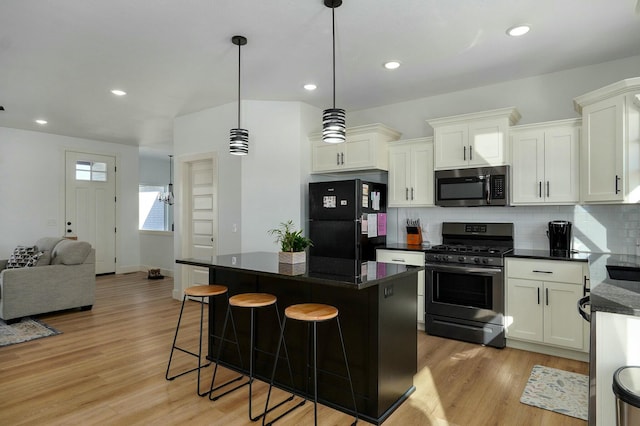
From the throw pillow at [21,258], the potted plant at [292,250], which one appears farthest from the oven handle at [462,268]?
the throw pillow at [21,258]

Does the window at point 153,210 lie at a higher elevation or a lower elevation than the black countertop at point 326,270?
higher

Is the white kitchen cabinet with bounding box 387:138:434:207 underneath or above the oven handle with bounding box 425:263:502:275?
above

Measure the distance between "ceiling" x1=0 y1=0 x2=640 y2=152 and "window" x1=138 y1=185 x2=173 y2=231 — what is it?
217 inches

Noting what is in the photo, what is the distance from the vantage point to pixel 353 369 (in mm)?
2406

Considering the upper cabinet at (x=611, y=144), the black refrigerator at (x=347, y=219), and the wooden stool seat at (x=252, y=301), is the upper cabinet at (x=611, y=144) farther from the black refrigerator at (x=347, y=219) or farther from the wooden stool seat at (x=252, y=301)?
the wooden stool seat at (x=252, y=301)

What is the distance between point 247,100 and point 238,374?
3.27 metres

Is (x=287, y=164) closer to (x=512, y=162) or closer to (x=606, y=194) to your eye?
(x=512, y=162)

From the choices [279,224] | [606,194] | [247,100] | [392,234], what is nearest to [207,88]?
[247,100]

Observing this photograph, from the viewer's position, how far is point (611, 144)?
9.93ft

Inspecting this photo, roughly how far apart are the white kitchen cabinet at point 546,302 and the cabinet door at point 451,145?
45.8 inches

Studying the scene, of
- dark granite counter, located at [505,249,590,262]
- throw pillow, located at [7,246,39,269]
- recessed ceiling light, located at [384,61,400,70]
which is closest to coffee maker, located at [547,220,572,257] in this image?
dark granite counter, located at [505,249,590,262]

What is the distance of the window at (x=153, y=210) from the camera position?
1034 cm

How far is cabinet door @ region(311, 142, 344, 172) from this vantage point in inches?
186

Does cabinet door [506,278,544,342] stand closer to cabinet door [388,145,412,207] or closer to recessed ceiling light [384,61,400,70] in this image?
cabinet door [388,145,412,207]
